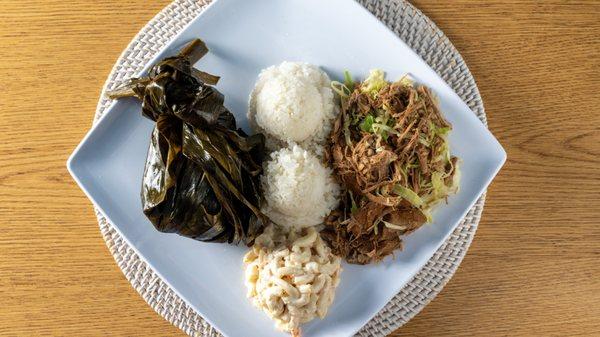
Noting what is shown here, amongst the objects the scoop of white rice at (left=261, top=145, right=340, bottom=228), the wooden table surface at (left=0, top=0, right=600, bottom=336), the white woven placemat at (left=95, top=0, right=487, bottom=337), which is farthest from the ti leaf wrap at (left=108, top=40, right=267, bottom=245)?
the wooden table surface at (left=0, top=0, right=600, bottom=336)

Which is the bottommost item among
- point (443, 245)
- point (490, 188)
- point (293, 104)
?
point (443, 245)

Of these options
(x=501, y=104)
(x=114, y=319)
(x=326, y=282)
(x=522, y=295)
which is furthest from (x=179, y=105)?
(x=522, y=295)

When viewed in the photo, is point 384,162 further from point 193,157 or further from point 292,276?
point 193,157

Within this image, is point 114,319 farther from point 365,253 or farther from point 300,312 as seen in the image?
point 365,253

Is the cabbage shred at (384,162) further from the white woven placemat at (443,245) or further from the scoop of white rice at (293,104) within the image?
the white woven placemat at (443,245)

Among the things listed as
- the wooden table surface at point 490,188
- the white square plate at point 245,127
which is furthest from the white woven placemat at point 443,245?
the white square plate at point 245,127

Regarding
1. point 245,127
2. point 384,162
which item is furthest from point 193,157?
point 384,162
